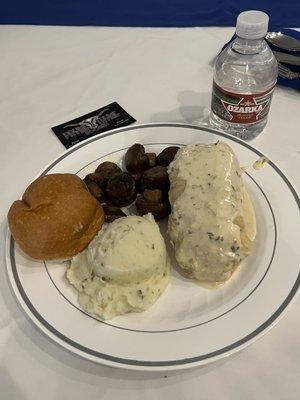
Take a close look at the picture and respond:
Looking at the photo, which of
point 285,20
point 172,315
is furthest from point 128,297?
point 285,20

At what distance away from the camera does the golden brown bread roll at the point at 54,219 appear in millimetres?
869

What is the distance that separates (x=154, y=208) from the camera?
973 millimetres

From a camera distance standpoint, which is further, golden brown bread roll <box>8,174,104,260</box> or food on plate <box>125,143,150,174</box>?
food on plate <box>125,143,150,174</box>

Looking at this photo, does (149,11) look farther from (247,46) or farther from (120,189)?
(120,189)

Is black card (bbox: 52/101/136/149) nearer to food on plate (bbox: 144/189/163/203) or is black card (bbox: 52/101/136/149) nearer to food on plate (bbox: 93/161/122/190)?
food on plate (bbox: 93/161/122/190)

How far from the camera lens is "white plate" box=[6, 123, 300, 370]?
2.47 feet

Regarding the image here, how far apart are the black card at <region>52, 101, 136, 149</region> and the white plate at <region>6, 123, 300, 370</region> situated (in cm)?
45

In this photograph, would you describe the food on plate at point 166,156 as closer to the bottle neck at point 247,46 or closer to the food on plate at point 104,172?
the food on plate at point 104,172

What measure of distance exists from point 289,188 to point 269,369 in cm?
42

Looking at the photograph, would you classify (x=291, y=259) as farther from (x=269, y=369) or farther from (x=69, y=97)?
(x=69, y=97)

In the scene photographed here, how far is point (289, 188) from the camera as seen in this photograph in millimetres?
988

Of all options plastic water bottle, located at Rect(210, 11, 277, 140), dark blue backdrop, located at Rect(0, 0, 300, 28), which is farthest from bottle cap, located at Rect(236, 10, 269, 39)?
dark blue backdrop, located at Rect(0, 0, 300, 28)

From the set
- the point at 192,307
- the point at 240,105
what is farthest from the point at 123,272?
the point at 240,105

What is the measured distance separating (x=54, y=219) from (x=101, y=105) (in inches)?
24.5
